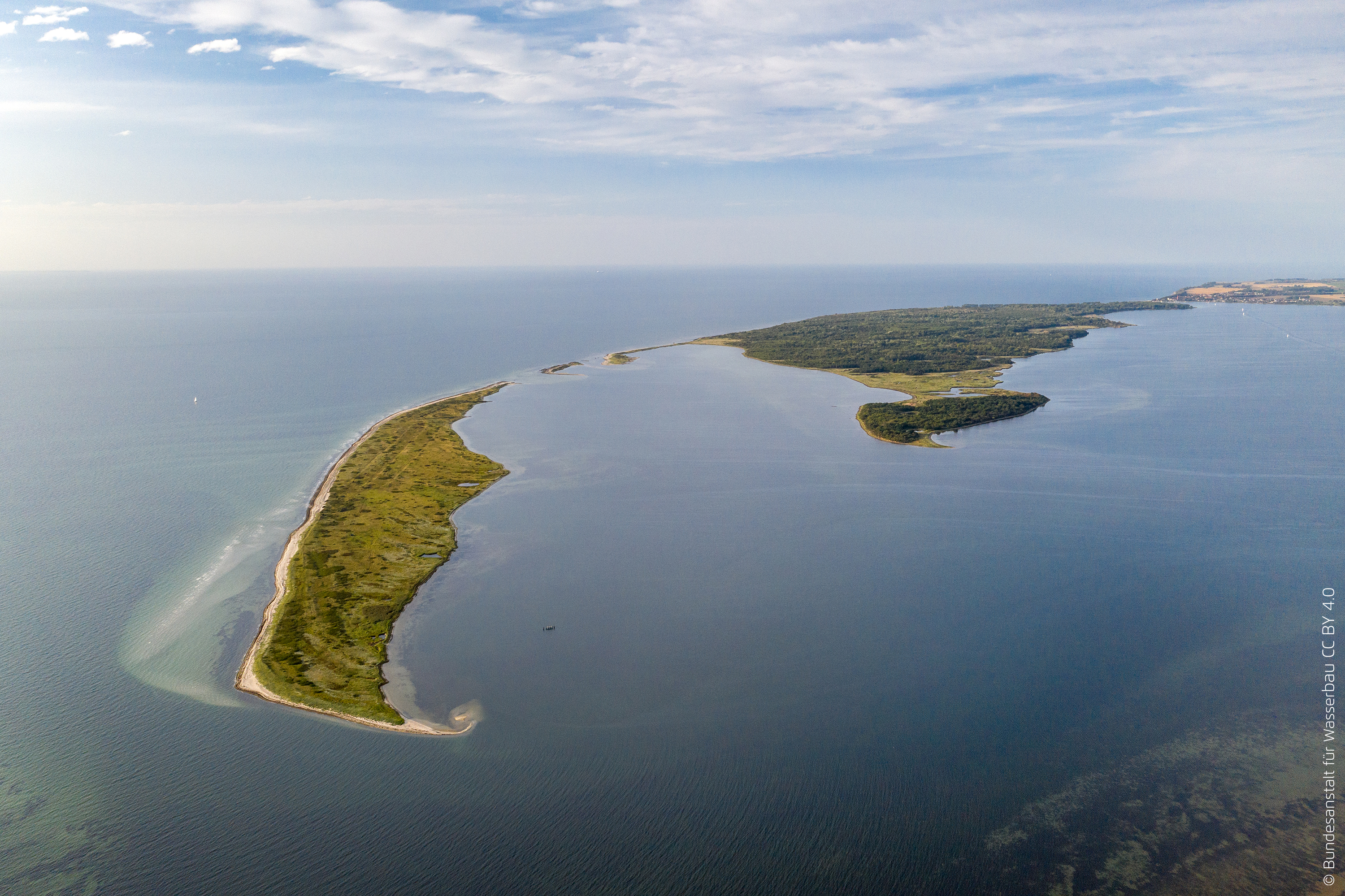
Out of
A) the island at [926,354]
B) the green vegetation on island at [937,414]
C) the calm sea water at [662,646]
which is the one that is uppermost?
the island at [926,354]

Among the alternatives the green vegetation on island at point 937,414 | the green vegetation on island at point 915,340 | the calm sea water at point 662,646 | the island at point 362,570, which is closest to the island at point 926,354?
the green vegetation on island at point 937,414

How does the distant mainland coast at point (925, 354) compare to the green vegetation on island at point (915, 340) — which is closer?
the distant mainland coast at point (925, 354)

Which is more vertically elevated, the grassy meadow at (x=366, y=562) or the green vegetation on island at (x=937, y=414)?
the green vegetation on island at (x=937, y=414)

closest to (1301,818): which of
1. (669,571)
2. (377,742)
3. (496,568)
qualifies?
(669,571)

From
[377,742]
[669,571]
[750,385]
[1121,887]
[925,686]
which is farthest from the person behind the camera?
[750,385]

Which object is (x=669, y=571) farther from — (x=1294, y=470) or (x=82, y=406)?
(x=82, y=406)

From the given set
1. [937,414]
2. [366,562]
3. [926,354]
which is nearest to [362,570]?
[366,562]

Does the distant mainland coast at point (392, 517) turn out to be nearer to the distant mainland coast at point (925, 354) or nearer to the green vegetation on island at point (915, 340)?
the distant mainland coast at point (925, 354)
